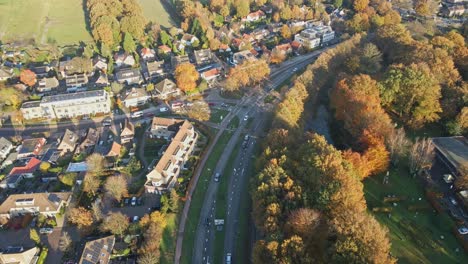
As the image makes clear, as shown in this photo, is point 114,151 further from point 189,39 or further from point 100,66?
point 189,39

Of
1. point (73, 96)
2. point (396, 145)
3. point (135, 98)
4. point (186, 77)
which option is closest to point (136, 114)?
point (135, 98)

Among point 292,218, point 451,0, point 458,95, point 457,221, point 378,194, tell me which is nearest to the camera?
point 292,218

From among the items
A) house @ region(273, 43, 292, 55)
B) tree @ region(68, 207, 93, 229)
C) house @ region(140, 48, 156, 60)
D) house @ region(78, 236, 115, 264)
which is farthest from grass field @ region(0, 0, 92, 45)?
house @ region(78, 236, 115, 264)

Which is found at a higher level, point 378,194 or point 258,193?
point 258,193

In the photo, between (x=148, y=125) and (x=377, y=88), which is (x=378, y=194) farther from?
(x=148, y=125)

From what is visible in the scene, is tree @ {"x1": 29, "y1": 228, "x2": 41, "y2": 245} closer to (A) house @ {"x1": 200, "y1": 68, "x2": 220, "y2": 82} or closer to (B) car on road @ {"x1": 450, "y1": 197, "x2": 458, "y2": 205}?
(A) house @ {"x1": 200, "y1": 68, "x2": 220, "y2": 82}

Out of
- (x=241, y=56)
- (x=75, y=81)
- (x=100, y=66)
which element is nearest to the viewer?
(x=75, y=81)

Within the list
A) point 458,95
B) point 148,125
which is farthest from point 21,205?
point 458,95
